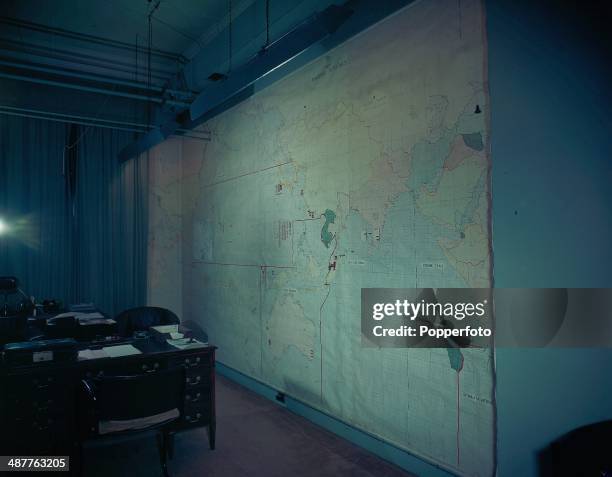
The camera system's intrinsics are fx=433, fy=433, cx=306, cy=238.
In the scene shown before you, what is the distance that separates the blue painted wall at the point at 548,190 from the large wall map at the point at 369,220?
11 cm

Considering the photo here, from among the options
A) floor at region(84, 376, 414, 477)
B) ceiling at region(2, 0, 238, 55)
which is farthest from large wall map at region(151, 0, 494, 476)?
ceiling at region(2, 0, 238, 55)

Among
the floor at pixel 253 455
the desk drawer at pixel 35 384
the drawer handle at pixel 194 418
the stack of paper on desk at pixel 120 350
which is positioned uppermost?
the stack of paper on desk at pixel 120 350

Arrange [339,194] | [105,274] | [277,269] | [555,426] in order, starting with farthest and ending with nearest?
[105,274] → [277,269] → [339,194] → [555,426]

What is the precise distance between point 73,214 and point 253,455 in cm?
391

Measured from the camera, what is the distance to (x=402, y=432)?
296 centimetres

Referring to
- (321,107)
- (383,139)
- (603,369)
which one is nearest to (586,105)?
(383,139)

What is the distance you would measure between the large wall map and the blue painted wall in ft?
0.35

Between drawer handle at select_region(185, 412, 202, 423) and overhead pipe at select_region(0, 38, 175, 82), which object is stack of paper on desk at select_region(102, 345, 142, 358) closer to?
drawer handle at select_region(185, 412, 202, 423)

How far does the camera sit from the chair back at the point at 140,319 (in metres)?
4.34

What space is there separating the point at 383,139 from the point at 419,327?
134 cm

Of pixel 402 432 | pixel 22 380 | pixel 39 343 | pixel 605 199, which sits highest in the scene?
pixel 605 199

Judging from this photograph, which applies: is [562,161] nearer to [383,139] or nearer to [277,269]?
[383,139]

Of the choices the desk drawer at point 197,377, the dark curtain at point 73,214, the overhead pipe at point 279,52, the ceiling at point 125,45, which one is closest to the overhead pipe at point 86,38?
the ceiling at point 125,45

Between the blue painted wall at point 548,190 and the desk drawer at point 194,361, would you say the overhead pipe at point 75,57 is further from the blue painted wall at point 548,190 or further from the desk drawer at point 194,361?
the blue painted wall at point 548,190
